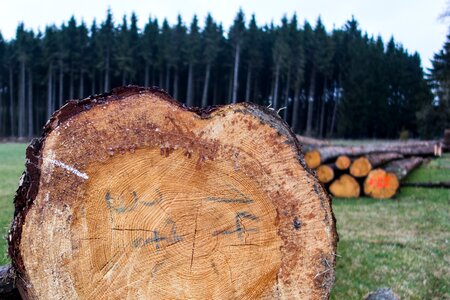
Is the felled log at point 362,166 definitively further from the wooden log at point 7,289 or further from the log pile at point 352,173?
the wooden log at point 7,289

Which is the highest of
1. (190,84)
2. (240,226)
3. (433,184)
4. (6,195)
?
(190,84)

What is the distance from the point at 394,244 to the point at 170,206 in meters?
4.51

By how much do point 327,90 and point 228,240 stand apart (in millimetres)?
55136

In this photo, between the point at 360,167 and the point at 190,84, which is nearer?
the point at 360,167

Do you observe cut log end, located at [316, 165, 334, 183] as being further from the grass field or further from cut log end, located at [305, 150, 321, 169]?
the grass field

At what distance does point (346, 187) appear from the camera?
1037cm

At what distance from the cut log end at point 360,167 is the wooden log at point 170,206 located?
7.92 m

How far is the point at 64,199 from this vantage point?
252 centimetres

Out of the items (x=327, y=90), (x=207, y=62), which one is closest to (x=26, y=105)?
(x=207, y=62)

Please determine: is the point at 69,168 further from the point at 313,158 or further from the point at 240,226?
the point at 313,158

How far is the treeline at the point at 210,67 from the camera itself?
47375 mm

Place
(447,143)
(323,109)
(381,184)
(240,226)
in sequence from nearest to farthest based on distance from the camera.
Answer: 1. (240,226)
2. (381,184)
3. (447,143)
4. (323,109)

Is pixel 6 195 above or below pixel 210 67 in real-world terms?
below

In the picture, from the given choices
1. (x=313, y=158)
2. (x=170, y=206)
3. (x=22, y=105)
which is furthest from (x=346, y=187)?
(x=22, y=105)
